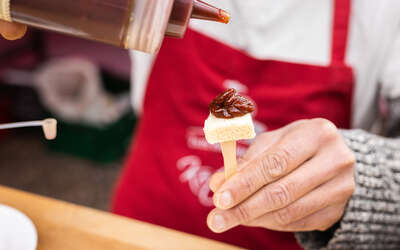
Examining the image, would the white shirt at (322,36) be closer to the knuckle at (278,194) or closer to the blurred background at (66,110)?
the knuckle at (278,194)

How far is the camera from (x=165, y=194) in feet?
2.22

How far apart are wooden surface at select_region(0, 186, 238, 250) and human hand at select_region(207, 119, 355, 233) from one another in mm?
78

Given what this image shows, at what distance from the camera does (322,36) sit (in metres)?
0.64

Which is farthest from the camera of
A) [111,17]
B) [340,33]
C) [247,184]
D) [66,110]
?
[66,110]

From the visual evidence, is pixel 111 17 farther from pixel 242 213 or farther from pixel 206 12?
pixel 242 213

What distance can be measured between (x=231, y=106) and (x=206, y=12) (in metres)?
0.09

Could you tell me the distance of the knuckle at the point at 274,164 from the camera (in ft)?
1.36

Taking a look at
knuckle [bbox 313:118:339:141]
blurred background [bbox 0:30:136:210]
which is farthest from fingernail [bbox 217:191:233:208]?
blurred background [bbox 0:30:136:210]

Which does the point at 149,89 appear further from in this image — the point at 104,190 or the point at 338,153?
the point at 104,190

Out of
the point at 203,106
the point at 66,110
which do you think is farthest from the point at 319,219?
the point at 66,110

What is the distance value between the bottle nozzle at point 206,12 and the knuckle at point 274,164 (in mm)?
151

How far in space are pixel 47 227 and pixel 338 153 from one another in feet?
1.17

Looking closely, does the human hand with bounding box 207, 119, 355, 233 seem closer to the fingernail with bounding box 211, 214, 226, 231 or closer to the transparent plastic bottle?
the fingernail with bounding box 211, 214, 226, 231

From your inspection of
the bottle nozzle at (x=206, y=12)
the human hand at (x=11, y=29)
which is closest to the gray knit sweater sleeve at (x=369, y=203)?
the bottle nozzle at (x=206, y=12)
